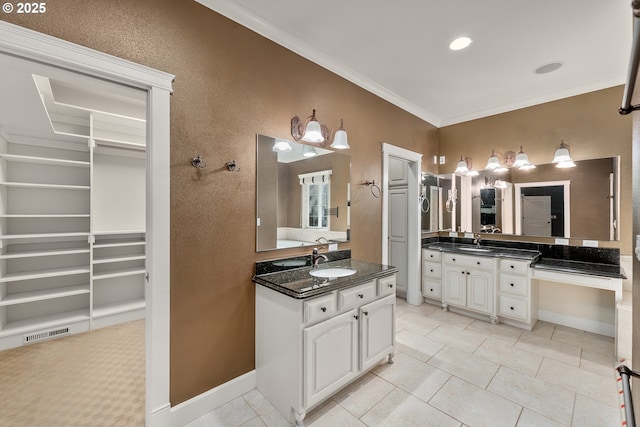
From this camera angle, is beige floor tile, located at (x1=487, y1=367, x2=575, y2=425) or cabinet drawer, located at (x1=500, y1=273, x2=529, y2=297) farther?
cabinet drawer, located at (x1=500, y1=273, x2=529, y2=297)

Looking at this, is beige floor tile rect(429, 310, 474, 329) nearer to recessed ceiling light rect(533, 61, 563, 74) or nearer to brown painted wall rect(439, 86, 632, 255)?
brown painted wall rect(439, 86, 632, 255)

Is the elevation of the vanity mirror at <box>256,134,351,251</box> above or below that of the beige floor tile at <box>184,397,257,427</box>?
above

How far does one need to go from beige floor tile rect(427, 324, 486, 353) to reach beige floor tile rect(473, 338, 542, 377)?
72 mm

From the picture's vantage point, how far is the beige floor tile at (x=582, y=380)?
2.03m

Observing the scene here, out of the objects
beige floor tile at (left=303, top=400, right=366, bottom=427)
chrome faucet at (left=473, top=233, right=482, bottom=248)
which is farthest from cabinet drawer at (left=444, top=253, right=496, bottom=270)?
beige floor tile at (left=303, top=400, right=366, bottom=427)

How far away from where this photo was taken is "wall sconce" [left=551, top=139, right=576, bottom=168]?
10.1ft

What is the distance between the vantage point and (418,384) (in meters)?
2.17

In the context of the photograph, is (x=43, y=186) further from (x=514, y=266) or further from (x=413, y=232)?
(x=514, y=266)

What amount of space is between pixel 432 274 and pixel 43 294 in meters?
4.85

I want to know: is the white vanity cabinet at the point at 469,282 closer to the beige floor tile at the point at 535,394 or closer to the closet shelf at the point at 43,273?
the beige floor tile at the point at 535,394

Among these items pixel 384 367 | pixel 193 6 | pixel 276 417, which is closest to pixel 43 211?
pixel 193 6

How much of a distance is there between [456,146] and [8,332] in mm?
5977

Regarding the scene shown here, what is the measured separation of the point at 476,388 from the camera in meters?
2.12

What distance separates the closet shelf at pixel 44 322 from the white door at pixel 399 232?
4.21 meters
